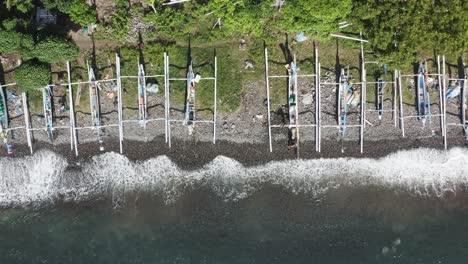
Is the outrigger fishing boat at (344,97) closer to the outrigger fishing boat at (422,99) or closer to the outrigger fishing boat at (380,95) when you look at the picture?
the outrigger fishing boat at (380,95)

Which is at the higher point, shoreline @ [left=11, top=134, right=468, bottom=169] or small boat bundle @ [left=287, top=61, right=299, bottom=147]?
small boat bundle @ [left=287, top=61, right=299, bottom=147]

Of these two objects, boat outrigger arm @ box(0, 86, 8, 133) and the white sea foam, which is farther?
the white sea foam

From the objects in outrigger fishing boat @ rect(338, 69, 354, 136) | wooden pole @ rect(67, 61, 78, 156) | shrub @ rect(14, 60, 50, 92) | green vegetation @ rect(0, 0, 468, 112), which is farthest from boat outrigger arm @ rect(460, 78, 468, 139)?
shrub @ rect(14, 60, 50, 92)

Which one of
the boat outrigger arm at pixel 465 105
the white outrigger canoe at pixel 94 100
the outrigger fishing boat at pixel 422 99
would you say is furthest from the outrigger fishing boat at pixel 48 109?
the boat outrigger arm at pixel 465 105

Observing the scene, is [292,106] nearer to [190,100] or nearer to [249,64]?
[249,64]

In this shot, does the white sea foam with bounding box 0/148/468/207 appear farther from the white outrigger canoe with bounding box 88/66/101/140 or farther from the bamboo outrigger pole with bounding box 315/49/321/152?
the white outrigger canoe with bounding box 88/66/101/140

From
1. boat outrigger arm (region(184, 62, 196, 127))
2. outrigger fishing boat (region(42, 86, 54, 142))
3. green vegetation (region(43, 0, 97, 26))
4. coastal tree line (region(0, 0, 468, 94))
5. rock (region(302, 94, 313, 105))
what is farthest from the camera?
rock (region(302, 94, 313, 105))

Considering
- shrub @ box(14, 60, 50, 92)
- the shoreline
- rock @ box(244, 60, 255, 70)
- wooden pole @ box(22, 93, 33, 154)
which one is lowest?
the shoreline
